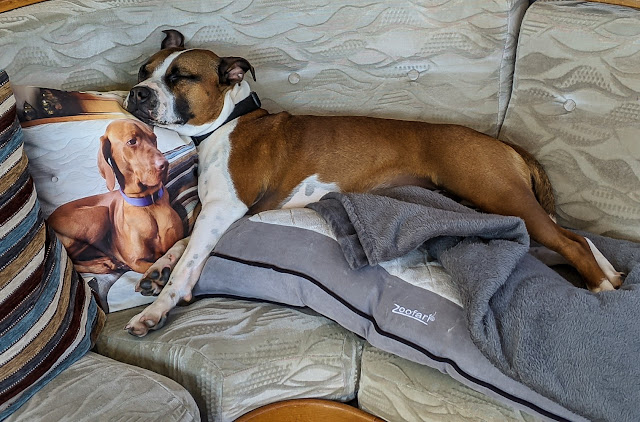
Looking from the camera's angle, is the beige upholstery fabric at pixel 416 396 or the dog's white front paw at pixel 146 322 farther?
the dog's white front paw at pixel 146 322

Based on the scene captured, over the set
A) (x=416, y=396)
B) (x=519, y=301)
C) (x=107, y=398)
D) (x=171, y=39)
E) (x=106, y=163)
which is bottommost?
(x=416, y=396)

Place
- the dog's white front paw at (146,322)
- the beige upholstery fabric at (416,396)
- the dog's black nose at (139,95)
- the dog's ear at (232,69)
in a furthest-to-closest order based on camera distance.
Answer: the dog's ear at (232,69), the dog's black nose at (139,95), the dog's white front paw at (146,322), the beige upholstery fabric at (416,396)

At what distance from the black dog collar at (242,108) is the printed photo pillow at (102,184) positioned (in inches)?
10.4

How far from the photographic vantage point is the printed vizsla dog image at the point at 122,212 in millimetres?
1825

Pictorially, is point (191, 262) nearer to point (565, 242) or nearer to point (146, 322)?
point (146, 322)

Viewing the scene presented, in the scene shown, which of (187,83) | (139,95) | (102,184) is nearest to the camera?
(102,184)

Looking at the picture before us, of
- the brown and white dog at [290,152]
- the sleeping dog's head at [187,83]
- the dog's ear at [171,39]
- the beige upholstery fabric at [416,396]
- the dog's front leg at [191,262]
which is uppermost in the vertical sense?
the dog's ear at [171,39]

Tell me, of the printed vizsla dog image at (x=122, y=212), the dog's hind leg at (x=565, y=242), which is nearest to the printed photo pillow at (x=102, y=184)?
the printed vizsla dog image at (x=122, y=212)

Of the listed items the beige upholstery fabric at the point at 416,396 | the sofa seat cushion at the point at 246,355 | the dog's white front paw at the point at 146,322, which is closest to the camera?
the beige upholstery fabric at the point at 416,396

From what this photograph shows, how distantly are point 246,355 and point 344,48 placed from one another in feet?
3.96

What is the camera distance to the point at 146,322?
1736 mm

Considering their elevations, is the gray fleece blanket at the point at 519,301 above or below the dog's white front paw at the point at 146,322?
above

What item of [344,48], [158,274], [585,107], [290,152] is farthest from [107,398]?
[585,107]

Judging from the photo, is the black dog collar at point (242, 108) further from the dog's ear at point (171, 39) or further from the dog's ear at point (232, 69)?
the dog's ear at point (171, 39)
